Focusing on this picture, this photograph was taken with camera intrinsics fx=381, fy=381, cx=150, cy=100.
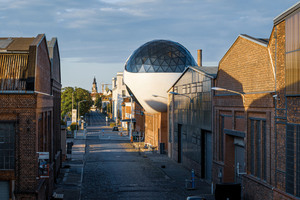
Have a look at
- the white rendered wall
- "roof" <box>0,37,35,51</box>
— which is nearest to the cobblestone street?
the white rendered wall

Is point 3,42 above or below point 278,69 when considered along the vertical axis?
above

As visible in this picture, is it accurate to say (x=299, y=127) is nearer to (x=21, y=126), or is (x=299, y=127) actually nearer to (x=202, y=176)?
(x=21, y=126)

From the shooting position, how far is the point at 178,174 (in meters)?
33.0

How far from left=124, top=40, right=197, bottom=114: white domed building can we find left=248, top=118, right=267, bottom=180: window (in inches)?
1034

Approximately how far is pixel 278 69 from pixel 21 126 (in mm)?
12512

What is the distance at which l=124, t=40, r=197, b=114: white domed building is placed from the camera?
48062mm

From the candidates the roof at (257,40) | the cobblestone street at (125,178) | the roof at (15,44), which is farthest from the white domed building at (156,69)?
the roof at (257,40)

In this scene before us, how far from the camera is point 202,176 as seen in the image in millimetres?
30734

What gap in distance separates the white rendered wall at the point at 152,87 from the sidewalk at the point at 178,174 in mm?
6218

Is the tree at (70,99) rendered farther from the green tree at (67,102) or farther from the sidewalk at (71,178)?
the sidewalk at (71,178)

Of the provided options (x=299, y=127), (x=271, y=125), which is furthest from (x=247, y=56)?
(x=299, y=127)

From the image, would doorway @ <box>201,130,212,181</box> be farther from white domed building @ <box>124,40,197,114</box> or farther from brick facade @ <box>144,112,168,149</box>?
brick facade @ <box>144,112,168,149</box>

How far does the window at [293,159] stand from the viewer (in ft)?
52.5

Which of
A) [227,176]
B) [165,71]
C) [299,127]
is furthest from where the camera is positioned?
[165,71]
